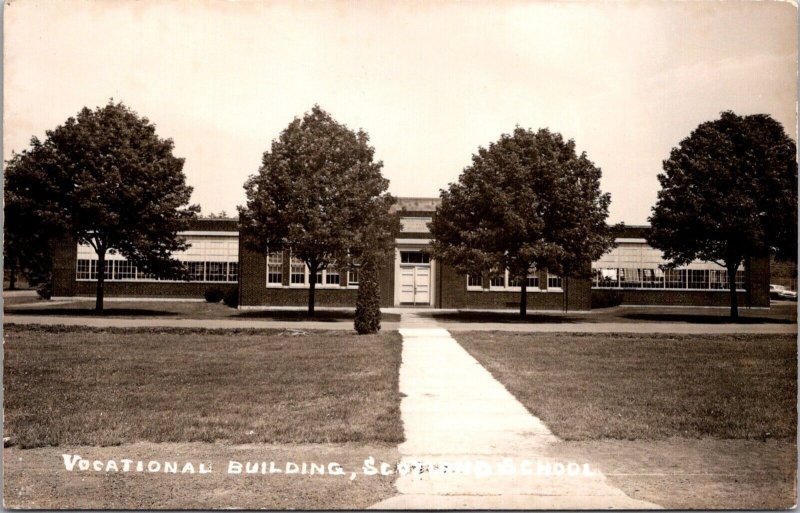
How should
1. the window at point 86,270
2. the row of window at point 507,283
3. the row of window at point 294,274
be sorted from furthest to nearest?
the window at point 86,270, the row of window at point 507,283, the row of window at point 294,274

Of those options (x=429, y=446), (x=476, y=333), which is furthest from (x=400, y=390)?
(x=476, y=333)

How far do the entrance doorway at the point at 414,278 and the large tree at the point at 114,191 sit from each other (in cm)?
1274

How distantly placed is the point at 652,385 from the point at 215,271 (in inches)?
1244

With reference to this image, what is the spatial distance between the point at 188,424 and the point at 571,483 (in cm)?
429

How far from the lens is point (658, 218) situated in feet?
79.2

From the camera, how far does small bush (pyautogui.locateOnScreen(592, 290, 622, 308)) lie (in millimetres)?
35656

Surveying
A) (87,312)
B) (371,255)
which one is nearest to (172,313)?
(87,312)

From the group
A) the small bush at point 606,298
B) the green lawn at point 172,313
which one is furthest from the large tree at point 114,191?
the small bush at point 606,298

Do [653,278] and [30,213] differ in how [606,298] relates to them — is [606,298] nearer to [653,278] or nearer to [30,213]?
[653,278]

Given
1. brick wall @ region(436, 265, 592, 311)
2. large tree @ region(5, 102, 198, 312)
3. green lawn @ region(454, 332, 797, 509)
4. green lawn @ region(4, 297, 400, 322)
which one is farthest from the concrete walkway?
brick wall @ region(436, 265, 592, 311)

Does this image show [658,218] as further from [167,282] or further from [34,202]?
[167,282]

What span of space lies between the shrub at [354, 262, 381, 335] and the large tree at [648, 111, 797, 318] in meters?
8.16

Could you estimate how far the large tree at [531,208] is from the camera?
2320cm

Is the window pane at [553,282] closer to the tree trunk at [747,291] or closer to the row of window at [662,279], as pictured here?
the row of window at [662,279]
